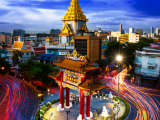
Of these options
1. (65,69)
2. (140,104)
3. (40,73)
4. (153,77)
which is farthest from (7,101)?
(153,77)

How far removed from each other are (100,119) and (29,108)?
12024 millimetres

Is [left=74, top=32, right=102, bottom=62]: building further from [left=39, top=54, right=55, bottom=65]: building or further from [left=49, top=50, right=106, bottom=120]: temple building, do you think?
[left=49, top=50, right=106, bottom=120]: temple building

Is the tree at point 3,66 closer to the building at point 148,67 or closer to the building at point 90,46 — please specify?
the building at point 90,46

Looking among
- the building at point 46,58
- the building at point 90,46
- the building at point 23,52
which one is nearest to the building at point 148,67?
the building at point 90,46

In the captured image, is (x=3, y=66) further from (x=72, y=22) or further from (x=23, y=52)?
(x=72, y=22)

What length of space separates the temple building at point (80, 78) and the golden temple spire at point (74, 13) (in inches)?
1763

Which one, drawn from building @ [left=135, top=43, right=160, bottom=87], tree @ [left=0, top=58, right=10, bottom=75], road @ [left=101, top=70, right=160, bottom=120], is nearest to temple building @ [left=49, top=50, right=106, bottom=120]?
road @ [left=101, top=70, right=160, bottom=120]

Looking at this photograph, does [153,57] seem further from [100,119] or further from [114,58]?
[100,119]

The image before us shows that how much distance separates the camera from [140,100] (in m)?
30.7

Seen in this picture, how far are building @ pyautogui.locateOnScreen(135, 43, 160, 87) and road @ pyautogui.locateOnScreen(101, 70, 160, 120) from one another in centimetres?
334

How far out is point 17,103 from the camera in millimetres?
28828

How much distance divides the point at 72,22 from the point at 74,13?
12.2ft

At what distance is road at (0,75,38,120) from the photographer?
24.0 meters

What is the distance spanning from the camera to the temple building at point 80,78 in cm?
2025
